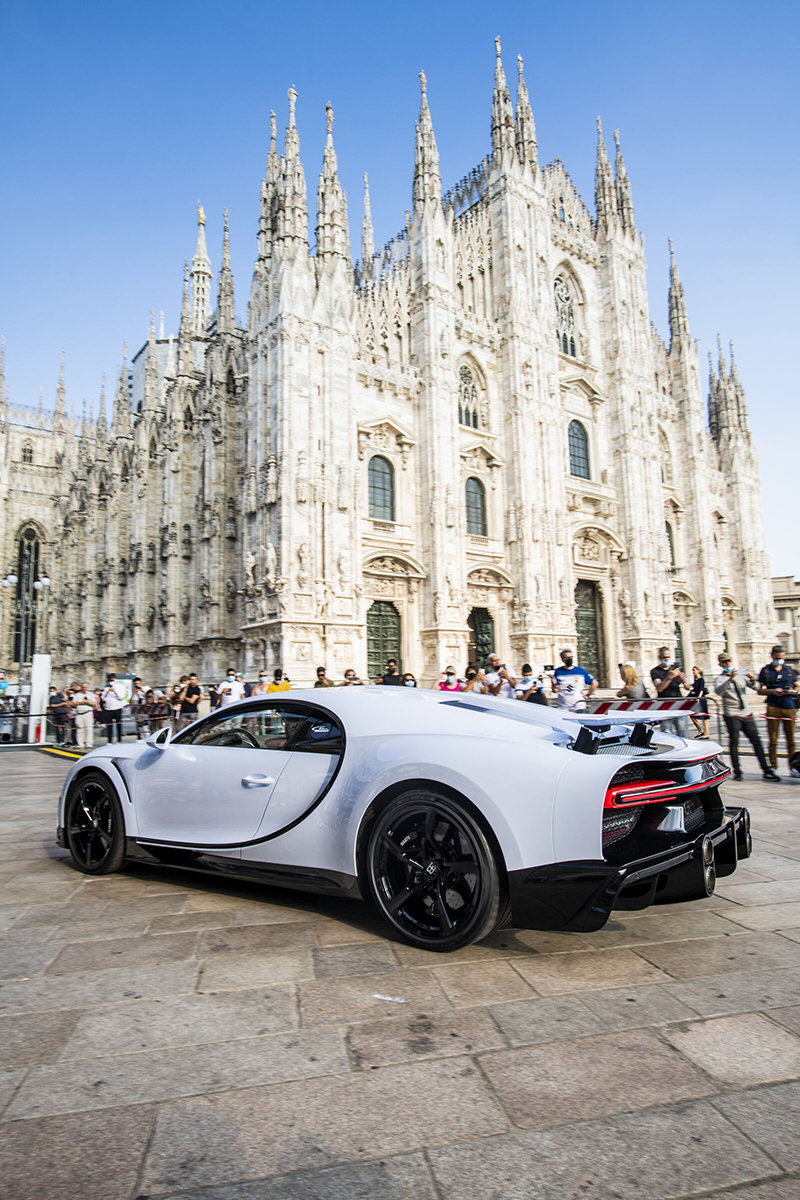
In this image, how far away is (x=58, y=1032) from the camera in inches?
96.6

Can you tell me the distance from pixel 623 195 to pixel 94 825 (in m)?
34.1

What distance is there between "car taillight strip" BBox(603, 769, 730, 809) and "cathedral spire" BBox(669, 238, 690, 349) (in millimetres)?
33724

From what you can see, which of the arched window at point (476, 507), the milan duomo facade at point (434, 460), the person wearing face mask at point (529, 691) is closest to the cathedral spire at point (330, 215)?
the milan duomo facade at point (434, 460)

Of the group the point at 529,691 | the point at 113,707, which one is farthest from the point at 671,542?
the point at 113,707

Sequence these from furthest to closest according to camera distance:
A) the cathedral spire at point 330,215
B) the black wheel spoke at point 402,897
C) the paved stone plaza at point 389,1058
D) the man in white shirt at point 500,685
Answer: the cathedral spire at point 330,215
the man in white shirt at point 500,685
the black wheel spoke at point 402,897
the paved stone plaza at point 389,1058

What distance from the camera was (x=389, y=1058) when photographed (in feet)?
7.31

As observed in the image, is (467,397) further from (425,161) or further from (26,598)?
(26,598)

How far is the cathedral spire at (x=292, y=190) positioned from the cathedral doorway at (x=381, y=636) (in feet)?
34.0

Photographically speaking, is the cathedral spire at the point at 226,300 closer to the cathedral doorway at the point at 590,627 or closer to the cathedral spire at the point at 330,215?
the cathedral spire at the point at 330,215

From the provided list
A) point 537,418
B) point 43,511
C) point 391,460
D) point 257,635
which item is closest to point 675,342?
point 537,418

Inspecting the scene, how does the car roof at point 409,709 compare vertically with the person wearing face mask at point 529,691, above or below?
above

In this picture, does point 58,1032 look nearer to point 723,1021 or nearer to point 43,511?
point 723,1021

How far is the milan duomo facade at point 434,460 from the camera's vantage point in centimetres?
1836

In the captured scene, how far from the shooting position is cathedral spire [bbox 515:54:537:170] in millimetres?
25469
